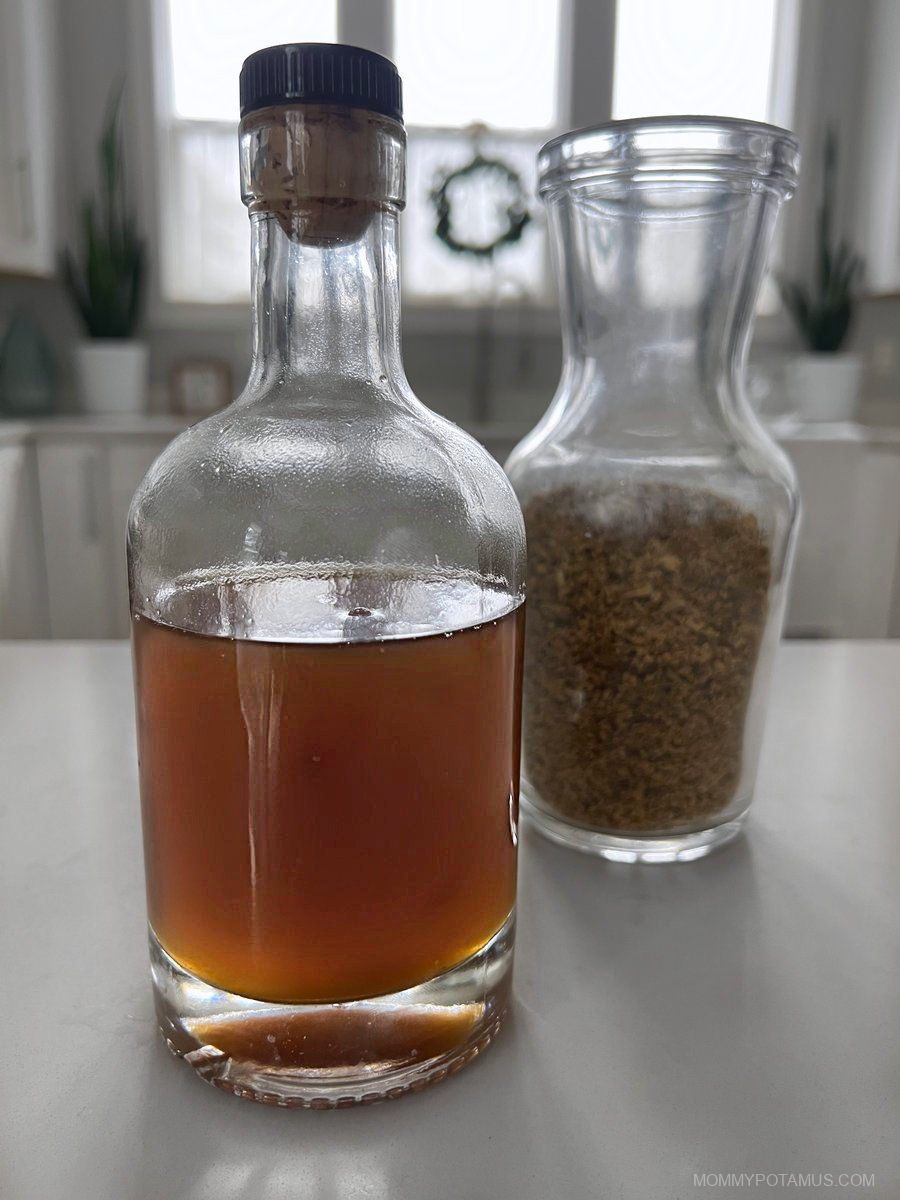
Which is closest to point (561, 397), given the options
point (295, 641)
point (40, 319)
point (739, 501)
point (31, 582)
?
point (739, 501)

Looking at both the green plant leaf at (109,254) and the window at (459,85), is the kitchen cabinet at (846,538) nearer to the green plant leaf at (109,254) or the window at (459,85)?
the window at (459,85)

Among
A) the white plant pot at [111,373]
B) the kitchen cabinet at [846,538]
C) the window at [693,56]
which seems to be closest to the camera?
the kitchen cabinet at [846,538]

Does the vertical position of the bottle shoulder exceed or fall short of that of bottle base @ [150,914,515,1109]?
it exceeds it

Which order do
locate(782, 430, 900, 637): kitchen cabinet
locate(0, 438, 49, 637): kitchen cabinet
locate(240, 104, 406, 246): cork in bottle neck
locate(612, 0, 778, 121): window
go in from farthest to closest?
locate(612, 0, 778, 121): window < locate(782, 430, 900, 637): kitchen cabinet < locate(0, 438, 49, 637): kitchen cabinet < locate(240, 104, 406, 246): cork in bottle neck

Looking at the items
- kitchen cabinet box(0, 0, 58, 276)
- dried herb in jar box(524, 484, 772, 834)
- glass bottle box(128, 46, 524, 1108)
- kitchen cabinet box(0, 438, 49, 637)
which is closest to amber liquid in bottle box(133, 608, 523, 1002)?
glass bottle box(128, 46, 524, 1108)

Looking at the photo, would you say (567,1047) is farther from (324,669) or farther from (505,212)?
(505,212)

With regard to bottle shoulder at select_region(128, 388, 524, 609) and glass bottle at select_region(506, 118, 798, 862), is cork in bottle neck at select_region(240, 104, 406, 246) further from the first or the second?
glass bottle at select_region(506, 118, 798, 862)

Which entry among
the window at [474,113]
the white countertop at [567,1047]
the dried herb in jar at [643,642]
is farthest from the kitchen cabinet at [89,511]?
the dried herb in jar at [643,642]
